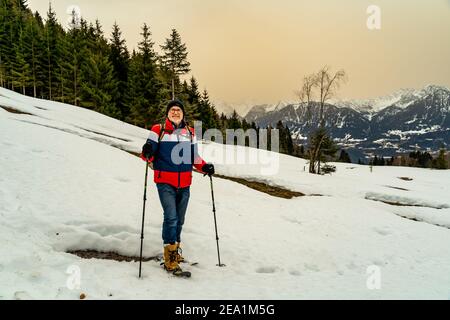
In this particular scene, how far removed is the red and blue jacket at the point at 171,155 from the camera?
22.0ft

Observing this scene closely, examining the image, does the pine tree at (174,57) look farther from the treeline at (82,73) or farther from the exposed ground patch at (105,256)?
the exposed ground patch at (105,256)

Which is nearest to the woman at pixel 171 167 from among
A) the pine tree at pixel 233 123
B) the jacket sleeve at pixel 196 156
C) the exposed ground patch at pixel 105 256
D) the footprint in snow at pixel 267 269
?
the jacket sleeve at pixel 196 156

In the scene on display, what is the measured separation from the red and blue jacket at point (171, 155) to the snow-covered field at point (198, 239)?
6.44ft

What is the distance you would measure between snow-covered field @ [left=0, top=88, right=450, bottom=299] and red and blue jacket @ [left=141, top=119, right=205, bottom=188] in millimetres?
1964

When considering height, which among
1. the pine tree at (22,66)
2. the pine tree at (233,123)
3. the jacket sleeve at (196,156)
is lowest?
the jacket sleeve at (196,156)

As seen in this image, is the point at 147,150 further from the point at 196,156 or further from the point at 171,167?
the point at 196,156

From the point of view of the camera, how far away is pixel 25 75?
2172 inches

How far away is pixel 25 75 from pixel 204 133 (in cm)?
3290

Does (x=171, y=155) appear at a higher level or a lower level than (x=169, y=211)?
higher

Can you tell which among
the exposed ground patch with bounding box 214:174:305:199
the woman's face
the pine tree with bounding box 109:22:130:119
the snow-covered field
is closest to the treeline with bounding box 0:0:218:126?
the pine tree with bounding box 109:22:130:119

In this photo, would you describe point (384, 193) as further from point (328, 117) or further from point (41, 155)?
point (41, 155)

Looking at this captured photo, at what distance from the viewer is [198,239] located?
8.73 meters

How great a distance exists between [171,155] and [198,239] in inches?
118

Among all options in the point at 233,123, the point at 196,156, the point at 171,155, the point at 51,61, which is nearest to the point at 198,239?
the point at 196,156
